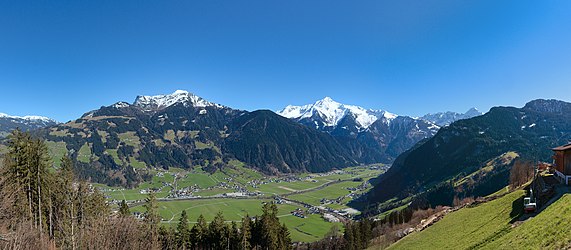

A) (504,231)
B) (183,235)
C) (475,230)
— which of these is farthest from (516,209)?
(183,235)

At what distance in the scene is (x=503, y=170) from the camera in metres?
200

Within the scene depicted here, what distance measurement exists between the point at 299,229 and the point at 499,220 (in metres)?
164

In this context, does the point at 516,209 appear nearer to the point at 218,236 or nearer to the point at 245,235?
A: the point at 245,235

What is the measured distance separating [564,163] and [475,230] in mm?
14655

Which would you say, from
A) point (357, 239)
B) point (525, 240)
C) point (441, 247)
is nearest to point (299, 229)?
point (357, 239)

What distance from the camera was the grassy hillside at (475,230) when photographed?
34.8 metres

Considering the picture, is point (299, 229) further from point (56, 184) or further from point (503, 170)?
point (56, 184)

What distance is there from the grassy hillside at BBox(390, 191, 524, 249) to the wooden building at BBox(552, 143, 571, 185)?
5.34 metres

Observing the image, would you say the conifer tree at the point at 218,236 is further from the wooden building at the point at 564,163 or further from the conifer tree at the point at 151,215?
the wooden building at the point at 564,163

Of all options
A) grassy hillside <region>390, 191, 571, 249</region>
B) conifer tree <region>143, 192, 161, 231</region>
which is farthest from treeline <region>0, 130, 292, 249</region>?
grassy hillside <region>390, 191, 571, 249</region>

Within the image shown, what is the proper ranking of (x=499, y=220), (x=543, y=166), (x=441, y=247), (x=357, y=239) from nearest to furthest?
(x=499, y=220), (x=441, y=247), (x=543, y=166), (x=357, y=239)

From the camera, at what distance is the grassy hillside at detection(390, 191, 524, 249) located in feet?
114

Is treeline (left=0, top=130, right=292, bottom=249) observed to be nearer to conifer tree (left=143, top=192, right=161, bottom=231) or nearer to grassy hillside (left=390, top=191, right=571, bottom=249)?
conifer tree (left=143, top=192, right=161, bottom=231)

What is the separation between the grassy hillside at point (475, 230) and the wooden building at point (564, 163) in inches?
210
